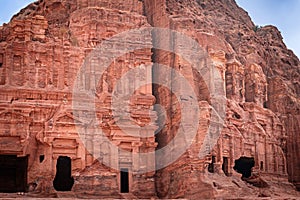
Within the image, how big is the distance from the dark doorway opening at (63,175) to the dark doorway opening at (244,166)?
1030 centimetres

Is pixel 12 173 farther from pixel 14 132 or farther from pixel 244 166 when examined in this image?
pixel 244 166

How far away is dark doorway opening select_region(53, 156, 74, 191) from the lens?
1624 inches

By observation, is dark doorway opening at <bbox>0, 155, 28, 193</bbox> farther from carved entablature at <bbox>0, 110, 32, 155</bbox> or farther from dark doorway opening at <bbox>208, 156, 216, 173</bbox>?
dark doorway opening at <bbox>208, 156, 216, 173</bbox>

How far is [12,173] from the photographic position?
137 ft

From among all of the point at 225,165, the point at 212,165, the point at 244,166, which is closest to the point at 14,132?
the point at 212,165

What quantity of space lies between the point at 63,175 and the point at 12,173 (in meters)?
3.02

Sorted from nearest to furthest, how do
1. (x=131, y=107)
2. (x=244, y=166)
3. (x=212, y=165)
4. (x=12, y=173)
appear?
1. (x=212, y=165)
2. (x=131, y=107)
3. (x=12, y=173)
4. (x=244, y=166)

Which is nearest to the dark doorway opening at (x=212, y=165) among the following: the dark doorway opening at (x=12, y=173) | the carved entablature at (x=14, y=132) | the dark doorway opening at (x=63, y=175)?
the dark doorway opening at (x=63, y=175)

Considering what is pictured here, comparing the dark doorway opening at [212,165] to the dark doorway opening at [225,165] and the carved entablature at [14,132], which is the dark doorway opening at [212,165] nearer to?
the dark doorway opening at [225,165]

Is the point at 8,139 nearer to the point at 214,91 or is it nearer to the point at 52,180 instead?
the point at 52,180

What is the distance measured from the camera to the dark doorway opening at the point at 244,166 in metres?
43.7

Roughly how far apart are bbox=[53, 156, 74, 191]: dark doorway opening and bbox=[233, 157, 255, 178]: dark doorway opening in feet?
33.8

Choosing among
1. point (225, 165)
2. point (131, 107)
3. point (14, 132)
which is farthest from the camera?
point (131, 107)

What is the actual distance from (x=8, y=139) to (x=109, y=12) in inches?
393
